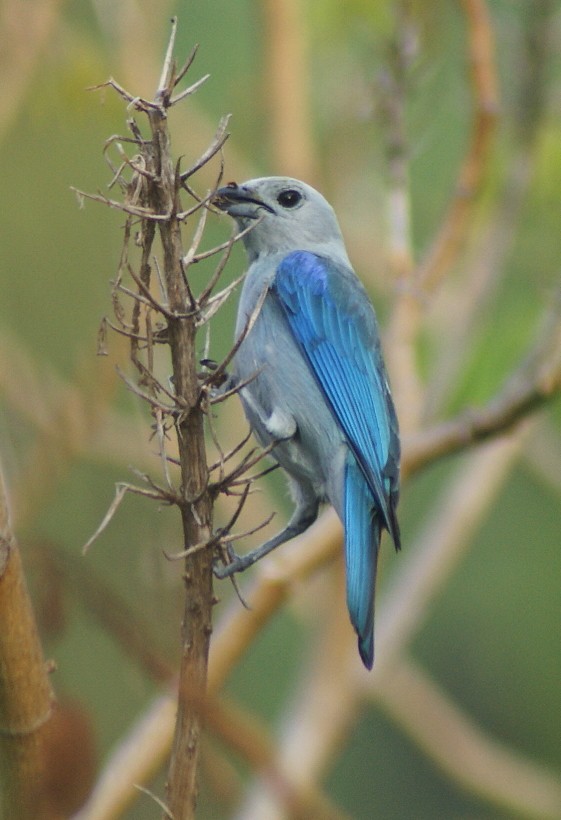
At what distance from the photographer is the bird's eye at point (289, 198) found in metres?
3.85

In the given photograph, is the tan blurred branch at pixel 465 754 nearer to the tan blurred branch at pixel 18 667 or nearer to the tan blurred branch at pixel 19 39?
the tan blurred branch at pixel 19 39

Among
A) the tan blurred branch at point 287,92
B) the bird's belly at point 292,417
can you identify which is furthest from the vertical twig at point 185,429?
the tan blurred branch at point 287,92

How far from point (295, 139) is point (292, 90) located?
0.25 metres

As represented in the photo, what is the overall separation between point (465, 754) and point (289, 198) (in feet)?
11.9

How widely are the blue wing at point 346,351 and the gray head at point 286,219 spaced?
0.36ft

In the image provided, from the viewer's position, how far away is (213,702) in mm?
1392

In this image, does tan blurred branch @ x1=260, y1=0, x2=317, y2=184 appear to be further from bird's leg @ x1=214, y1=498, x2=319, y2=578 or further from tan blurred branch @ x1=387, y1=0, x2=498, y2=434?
bird's leg @ x1=214, y1=498, x2=319, y2=578

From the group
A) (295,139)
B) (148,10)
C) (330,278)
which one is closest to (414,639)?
(295,139)

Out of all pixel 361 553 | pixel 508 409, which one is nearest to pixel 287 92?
pixel 508 409

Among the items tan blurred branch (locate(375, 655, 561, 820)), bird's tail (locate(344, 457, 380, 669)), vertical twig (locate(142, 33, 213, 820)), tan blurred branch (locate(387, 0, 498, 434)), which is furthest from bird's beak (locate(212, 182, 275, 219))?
tan blurred branch (locate(375, 655, 561, 820))

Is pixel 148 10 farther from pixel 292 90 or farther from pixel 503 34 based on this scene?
pixel 503 34

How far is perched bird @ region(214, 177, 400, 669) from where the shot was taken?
3.29m

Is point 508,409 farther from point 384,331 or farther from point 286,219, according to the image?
point 384,331

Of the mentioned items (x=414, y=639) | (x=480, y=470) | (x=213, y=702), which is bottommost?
(x=414, y=639)
